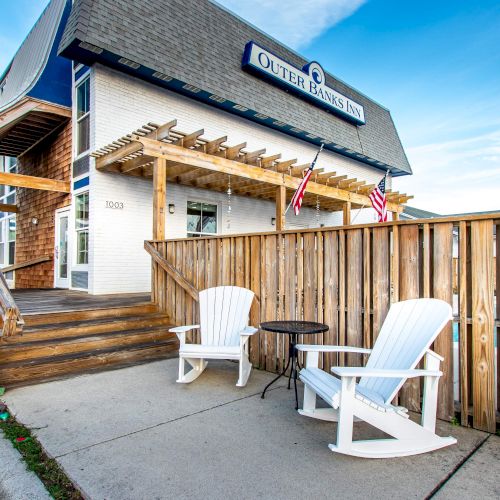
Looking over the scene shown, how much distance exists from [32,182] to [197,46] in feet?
15.5

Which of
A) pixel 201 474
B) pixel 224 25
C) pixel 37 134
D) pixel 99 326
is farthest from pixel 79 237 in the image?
pixel 201 474

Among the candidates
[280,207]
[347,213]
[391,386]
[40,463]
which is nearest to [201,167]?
[280,207]

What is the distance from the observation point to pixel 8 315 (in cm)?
425

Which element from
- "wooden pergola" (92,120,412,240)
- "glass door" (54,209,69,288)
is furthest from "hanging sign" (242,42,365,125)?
"glass door" (54,209,69,288)

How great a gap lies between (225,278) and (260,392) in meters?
1.76

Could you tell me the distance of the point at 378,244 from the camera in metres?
3.41

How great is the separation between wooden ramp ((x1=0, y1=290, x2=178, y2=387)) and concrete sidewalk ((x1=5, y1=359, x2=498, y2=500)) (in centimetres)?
43

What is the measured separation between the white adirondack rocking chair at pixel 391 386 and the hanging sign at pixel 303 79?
8.59 m

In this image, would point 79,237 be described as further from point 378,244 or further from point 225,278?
→ point 378,244

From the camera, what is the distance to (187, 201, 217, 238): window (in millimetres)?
9477

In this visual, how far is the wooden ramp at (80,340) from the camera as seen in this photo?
3.97 m

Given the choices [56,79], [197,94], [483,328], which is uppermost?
[56,79]

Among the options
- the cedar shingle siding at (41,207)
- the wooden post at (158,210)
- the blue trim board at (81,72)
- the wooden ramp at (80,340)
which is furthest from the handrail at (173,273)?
the blue trim board at (81,72)

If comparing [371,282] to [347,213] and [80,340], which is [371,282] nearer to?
[80,340]
